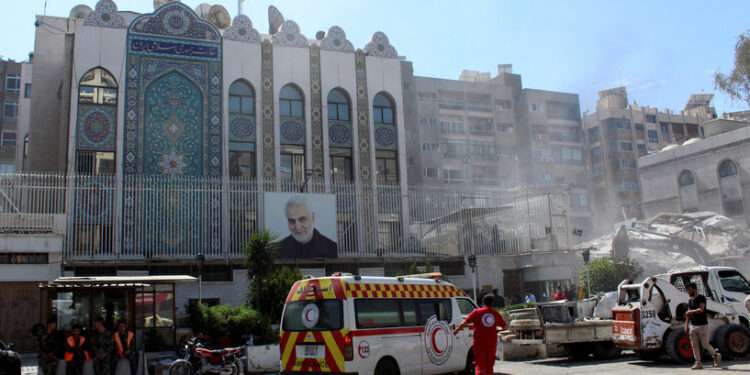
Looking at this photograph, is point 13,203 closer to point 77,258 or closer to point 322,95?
point 77,258

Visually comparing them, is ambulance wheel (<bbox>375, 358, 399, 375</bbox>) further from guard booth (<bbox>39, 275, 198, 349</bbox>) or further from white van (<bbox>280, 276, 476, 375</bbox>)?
guard booth (<bbox>39, 275, 198, 349</bbox>)

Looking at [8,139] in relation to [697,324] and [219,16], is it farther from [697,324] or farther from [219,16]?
[697,324]

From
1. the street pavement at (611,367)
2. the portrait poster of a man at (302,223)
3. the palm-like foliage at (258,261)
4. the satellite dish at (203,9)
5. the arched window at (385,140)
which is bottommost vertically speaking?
the street pavement at (611,367)

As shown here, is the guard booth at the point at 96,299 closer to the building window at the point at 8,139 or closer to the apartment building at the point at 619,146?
the building window at the point at 8,139

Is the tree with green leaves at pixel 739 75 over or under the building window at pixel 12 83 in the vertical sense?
under

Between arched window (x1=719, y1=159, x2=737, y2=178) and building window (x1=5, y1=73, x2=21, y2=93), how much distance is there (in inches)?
2239

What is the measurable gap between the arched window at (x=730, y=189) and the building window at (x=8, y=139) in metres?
56.3

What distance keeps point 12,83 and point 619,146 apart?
54.7m

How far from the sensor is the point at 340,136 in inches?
1211

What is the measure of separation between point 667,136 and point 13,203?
2368 inches

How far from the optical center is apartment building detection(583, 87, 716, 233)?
60219mm

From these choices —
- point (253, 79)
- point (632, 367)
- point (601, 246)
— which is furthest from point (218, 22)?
point (632, 367)

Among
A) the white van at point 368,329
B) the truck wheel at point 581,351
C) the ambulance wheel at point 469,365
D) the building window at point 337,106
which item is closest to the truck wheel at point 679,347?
the truck wheel at point 581,351

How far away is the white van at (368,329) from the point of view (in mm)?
10242
